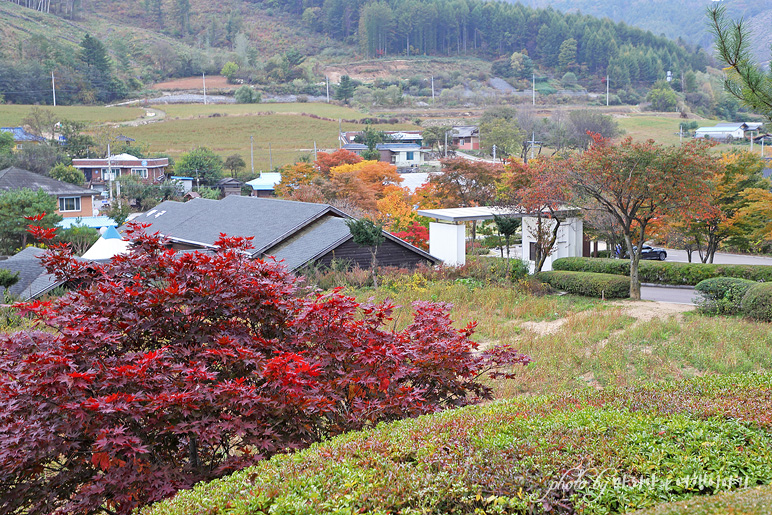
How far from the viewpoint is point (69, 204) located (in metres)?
47.8

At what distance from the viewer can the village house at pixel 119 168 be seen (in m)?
63.9

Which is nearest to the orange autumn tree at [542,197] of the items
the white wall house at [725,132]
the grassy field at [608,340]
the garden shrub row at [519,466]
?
the grassy field at [608,340]

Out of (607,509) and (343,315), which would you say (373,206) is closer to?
(343,315)

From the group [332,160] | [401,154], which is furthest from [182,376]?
[401,154]

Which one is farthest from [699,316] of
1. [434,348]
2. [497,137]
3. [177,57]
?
[177,57]

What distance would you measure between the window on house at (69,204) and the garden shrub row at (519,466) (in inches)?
1916

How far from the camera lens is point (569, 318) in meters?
14.2

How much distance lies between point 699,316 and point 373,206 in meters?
24.8

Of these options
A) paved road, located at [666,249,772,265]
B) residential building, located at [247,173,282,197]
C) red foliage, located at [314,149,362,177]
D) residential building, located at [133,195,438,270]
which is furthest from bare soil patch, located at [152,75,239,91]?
paved road, located at [666,249,772,265]

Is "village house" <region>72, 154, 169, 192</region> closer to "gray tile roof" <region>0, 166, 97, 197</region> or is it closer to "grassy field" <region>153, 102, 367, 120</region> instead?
"gray tile roof" <region>0, 166, 97, 197</region>

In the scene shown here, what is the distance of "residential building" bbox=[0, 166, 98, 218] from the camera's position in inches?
1764

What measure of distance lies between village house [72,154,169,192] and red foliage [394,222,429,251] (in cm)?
3995

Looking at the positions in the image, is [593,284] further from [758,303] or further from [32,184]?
[32,184]

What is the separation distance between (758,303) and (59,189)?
154ft
